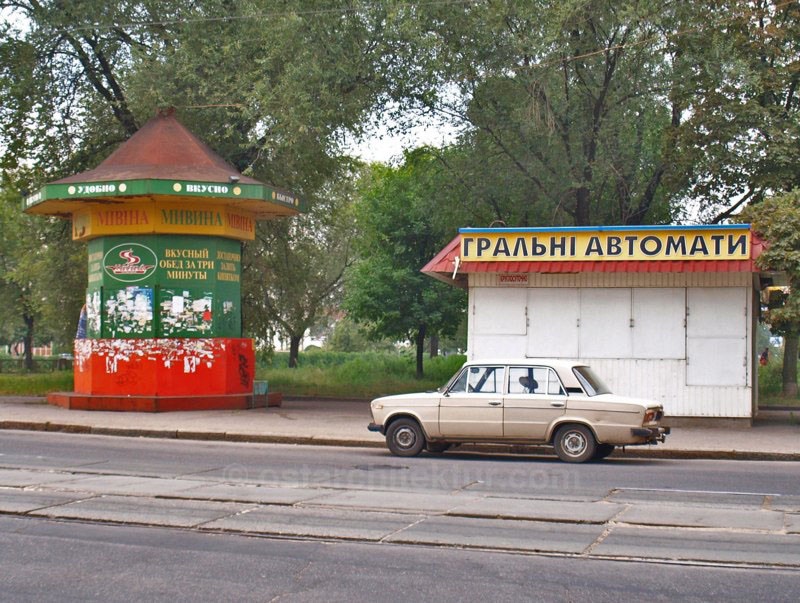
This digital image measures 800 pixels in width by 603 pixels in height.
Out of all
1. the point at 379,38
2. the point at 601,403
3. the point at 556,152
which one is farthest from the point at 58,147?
the point at 601,403

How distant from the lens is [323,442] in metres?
18.5

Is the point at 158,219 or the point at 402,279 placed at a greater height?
the point at 402,279

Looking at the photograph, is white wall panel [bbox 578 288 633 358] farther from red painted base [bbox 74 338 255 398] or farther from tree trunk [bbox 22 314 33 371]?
tree trunk [bbox 22 314 33 371]

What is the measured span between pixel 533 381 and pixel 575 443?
1.10 metres

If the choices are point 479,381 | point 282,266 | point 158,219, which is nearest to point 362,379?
point 282,266

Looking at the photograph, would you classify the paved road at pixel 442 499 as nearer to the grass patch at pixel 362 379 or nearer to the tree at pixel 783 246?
the tree at pixel 783 246

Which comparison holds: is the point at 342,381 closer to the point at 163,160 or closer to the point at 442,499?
the point at 163,160

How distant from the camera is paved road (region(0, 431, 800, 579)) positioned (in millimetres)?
9023

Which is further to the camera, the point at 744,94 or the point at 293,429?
the point at 744,94

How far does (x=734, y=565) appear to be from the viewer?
8.07 m

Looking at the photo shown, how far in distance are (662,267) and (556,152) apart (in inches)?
368

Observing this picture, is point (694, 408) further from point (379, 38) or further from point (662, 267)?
point (379, 38)

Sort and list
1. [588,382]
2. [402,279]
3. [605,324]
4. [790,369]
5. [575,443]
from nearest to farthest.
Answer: [575,443] < [588,382] < [605,324] < [790,369] < [402,279]

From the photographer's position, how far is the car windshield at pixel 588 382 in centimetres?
1536
